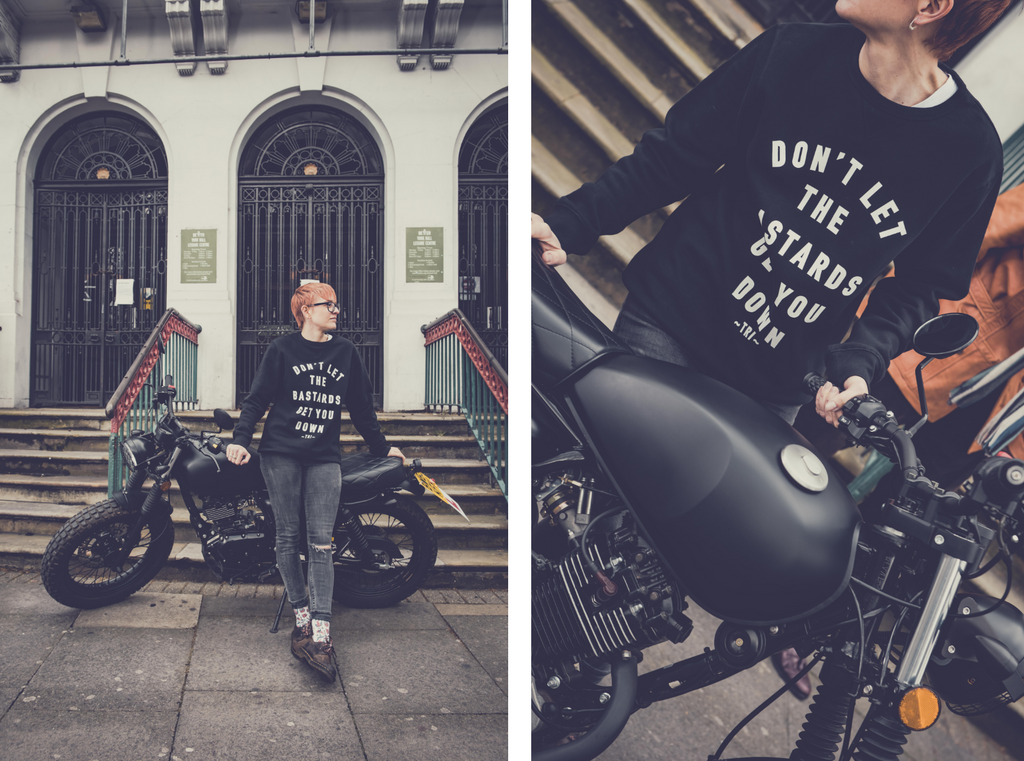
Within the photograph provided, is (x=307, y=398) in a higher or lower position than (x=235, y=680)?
higher

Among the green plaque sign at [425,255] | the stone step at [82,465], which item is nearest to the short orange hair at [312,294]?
the green plaque sign at [425,255]

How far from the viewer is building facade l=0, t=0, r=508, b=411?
2076mm

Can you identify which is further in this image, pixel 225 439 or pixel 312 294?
pixel 225 439

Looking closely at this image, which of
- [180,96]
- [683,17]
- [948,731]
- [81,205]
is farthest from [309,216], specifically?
[948,731]

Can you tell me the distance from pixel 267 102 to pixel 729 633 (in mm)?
2382

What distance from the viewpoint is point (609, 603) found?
1358 mm

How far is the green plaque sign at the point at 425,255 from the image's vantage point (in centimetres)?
216

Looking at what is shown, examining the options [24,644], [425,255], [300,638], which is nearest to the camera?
[24,644]

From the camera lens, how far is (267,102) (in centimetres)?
217

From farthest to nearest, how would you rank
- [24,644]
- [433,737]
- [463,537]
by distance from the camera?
[463,537] → [24,644] → [433,737]

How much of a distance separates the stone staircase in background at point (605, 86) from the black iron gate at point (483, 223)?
70 centimetres

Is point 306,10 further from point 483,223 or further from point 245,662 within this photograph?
point 245,662

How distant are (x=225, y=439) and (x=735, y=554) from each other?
1.91 m

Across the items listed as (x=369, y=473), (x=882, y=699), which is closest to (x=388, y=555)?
(x=369, y=473)
